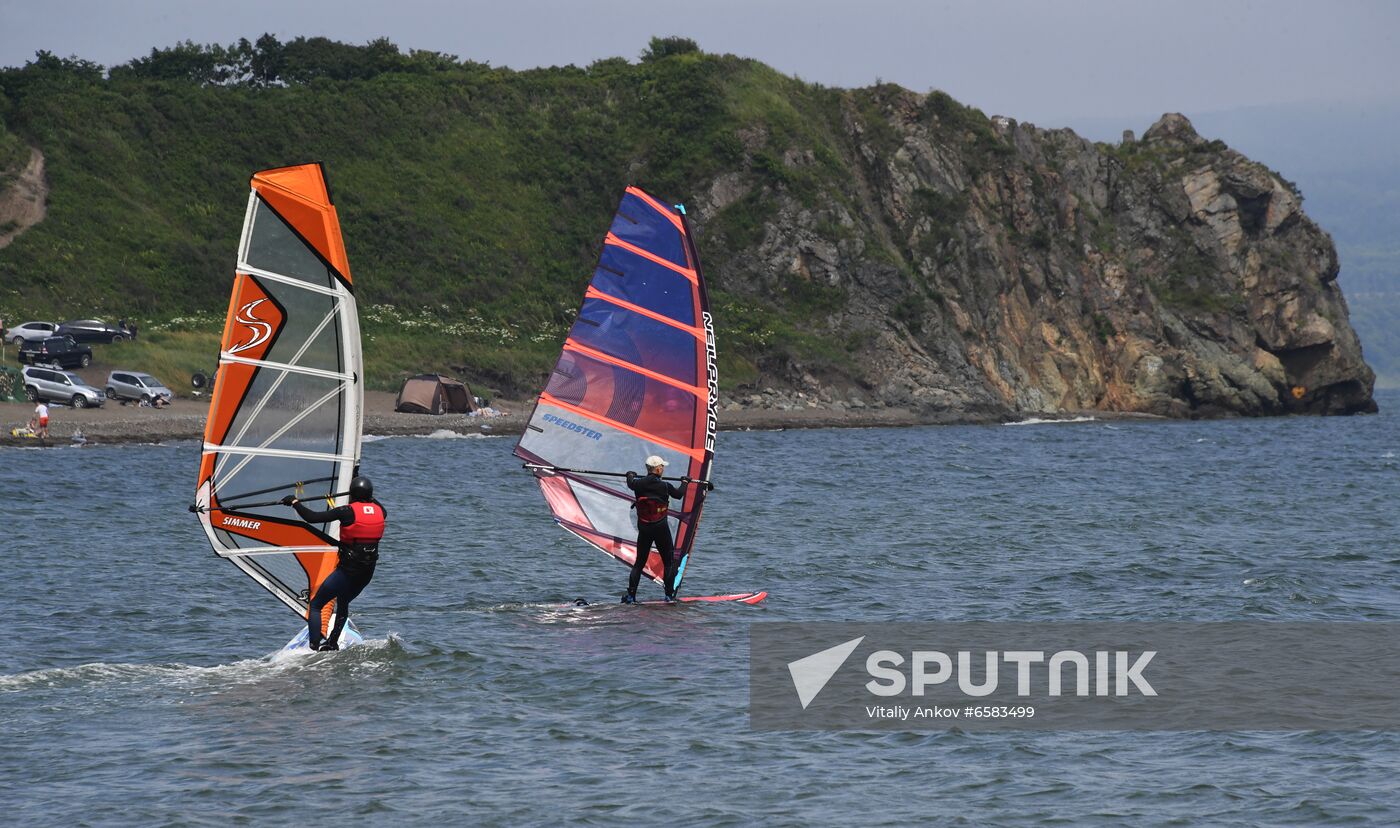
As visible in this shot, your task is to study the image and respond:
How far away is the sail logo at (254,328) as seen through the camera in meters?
13.3

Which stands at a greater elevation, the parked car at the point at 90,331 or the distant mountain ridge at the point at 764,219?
the distant mountain ridge at the point at 764,219

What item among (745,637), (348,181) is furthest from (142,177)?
(745,637)

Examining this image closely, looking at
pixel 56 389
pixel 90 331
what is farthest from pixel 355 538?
pixel 90 331

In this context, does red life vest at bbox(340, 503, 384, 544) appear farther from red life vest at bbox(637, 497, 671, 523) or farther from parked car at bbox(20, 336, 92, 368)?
parked car at bbox(20, 336, 92, 368)

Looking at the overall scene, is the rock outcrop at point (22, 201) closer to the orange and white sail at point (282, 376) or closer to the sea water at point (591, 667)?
the sea water at point (591, 667)

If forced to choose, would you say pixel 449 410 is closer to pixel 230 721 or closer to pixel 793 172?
pixel 793 172

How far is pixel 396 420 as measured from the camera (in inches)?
2146

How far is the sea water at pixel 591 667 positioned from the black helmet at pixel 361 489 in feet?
5.78

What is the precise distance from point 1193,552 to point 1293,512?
8.74 metres

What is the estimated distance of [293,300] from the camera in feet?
44.0

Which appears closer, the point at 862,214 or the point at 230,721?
the point at 230,721

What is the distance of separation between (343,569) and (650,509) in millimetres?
4458

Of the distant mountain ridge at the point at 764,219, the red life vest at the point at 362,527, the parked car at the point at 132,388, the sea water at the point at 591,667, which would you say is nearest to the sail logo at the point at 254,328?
the red life vest at the point at 362,527

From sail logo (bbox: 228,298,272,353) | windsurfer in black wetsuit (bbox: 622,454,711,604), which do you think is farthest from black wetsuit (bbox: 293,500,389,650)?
windsurfer in black wetsuit (bbox: 622,454,711,604)
